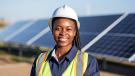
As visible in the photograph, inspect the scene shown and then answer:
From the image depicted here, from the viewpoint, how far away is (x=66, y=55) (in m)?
2.06

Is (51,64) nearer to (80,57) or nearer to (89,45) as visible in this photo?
(80,57)

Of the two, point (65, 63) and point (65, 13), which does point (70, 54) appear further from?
point (65, 13)

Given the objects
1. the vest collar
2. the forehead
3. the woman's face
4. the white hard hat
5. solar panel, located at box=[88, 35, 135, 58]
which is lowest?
solar panel, located at box=[88, 35, 135, 58]

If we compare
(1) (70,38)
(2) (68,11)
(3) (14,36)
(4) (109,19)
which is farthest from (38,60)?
(3) (14,36)

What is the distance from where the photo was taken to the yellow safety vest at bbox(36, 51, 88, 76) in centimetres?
193

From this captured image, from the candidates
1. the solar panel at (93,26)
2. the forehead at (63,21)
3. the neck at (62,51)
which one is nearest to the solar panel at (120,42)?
the solar panel at (93,26)

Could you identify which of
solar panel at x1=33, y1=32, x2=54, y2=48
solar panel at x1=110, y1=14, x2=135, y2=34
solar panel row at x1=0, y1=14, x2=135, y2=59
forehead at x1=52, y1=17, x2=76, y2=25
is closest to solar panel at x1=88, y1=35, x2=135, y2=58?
solar panel row at x1=0, y1=14, x2=135, y2=59

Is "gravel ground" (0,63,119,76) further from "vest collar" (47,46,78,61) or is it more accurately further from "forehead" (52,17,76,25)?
"forehead" (52,17,76,25)

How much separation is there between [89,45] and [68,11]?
9995 mm

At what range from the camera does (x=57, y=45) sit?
2.15m

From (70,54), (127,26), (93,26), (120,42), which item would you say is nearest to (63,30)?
(70,54)

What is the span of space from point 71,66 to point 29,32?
16804 millimetres

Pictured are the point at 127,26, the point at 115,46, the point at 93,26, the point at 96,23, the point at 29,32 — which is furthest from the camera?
the point at 29,32

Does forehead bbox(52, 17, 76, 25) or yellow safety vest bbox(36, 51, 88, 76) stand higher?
forehead bbox(52, 17, 76, 25)
